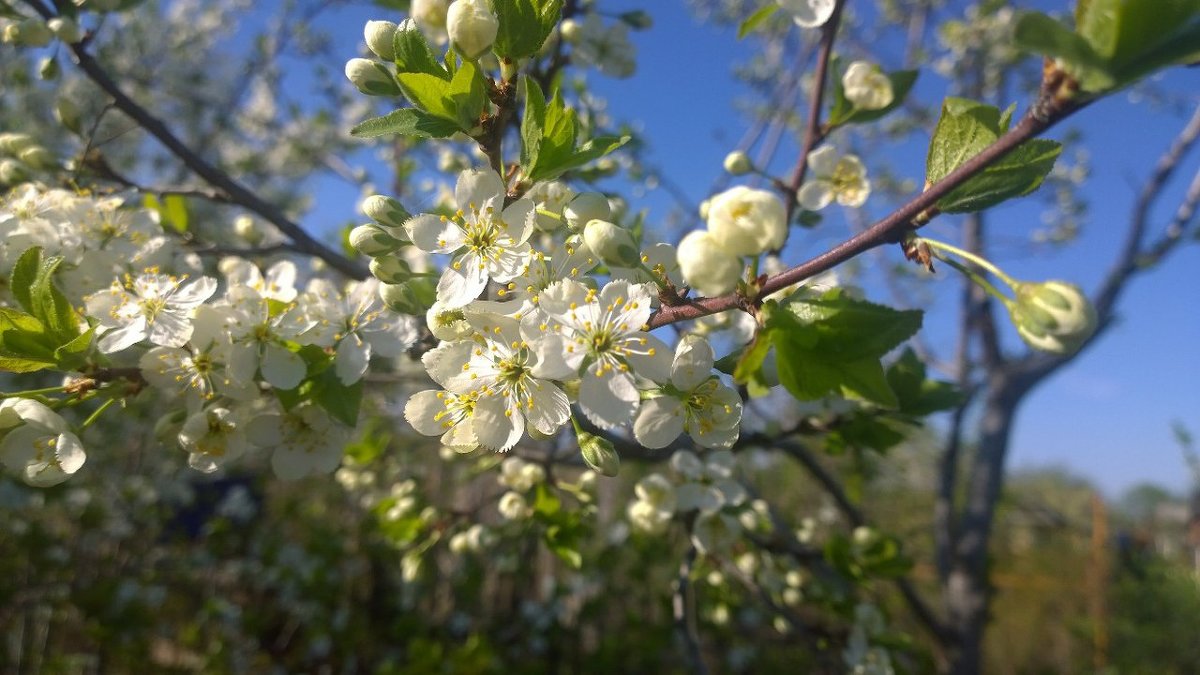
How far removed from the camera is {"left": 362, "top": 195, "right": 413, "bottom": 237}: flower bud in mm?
1165

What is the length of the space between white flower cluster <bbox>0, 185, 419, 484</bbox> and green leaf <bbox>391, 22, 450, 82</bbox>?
0.52m

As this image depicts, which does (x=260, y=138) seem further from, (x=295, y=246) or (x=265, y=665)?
(x=295, y=246)

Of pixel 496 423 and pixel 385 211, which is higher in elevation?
pixel 385 211

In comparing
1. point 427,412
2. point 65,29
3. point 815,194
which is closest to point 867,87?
point 815,194

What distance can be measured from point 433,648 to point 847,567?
224 cm

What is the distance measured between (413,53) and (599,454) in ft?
2.40

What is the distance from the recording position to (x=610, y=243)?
100cm

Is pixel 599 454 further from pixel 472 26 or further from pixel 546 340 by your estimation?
pixel 472 26

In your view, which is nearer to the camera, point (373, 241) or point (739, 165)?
point (373, 241)

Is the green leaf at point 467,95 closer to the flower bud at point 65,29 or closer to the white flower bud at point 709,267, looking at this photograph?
the white flower bud at point 709,267

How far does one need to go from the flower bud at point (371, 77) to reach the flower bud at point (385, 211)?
7.5 inches

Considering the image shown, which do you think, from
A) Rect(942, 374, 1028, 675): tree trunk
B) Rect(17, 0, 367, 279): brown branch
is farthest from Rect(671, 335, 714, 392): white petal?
Rect(942, 374, 1028, 675): tree trunk

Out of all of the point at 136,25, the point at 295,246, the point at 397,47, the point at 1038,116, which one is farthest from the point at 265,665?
the point at 136,25

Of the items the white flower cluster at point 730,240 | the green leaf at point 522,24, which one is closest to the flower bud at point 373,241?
the green leaf at point 522,24
